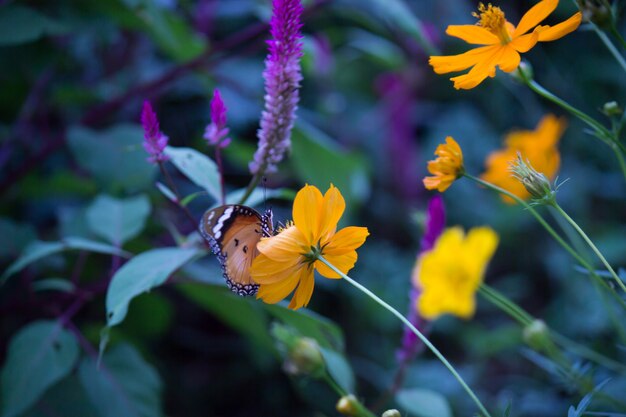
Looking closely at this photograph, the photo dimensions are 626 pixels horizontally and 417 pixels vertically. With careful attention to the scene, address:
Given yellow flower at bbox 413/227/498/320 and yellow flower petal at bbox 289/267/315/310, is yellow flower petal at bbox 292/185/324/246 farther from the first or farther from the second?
yellow flower at bbox 413/227/498/320

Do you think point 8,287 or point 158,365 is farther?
point 158,365

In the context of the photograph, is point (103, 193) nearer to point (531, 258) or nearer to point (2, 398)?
point (2, 398)

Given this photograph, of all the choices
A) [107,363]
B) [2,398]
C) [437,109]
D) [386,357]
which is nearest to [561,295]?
[386,357]

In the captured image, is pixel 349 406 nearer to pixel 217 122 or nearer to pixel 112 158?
pixel 217 122

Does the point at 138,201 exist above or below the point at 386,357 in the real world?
above

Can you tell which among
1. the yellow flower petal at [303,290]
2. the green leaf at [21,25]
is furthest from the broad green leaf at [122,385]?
the green leaf at [21,25]

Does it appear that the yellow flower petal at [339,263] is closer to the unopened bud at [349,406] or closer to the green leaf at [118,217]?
the unopened bud at [349,406]
